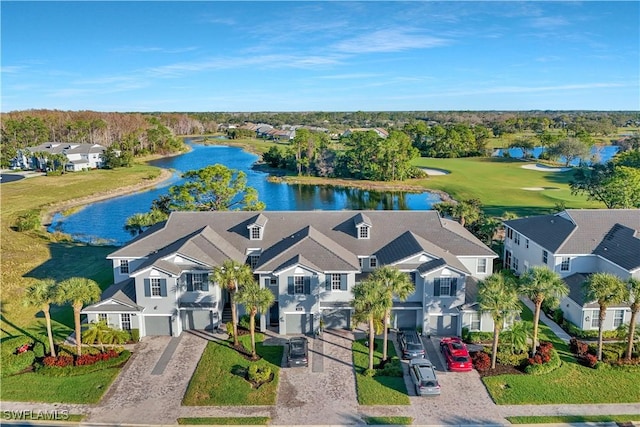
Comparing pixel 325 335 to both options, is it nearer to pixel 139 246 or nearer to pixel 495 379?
pixel 495 379

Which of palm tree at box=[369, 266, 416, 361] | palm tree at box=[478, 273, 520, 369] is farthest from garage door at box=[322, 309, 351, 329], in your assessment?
palm tree at box=[478, 273, 520, 369]

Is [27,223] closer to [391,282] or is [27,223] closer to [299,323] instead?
[299,323]

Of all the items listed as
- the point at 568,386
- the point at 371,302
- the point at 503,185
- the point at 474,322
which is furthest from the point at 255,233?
the point at 503,185

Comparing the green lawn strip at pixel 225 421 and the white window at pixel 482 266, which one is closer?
the green lawn strip at pixel 225 421

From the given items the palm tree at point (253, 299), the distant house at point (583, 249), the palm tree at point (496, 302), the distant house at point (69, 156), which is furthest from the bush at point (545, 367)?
the distant house at point (69, 156)

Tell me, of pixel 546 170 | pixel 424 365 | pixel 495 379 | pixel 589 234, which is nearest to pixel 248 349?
pixel 424 365

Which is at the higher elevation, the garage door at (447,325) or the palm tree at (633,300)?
the palm tree at (633,300)

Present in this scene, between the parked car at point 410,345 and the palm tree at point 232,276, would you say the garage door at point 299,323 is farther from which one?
the parked car at point 410,345

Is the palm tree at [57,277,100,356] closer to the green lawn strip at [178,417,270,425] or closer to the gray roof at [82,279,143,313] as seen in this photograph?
the gray roof at [82,279,143,313]

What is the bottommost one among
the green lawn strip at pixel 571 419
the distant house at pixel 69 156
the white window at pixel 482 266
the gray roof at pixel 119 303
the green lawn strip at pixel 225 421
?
the green lawn strip at pixel 571 419
